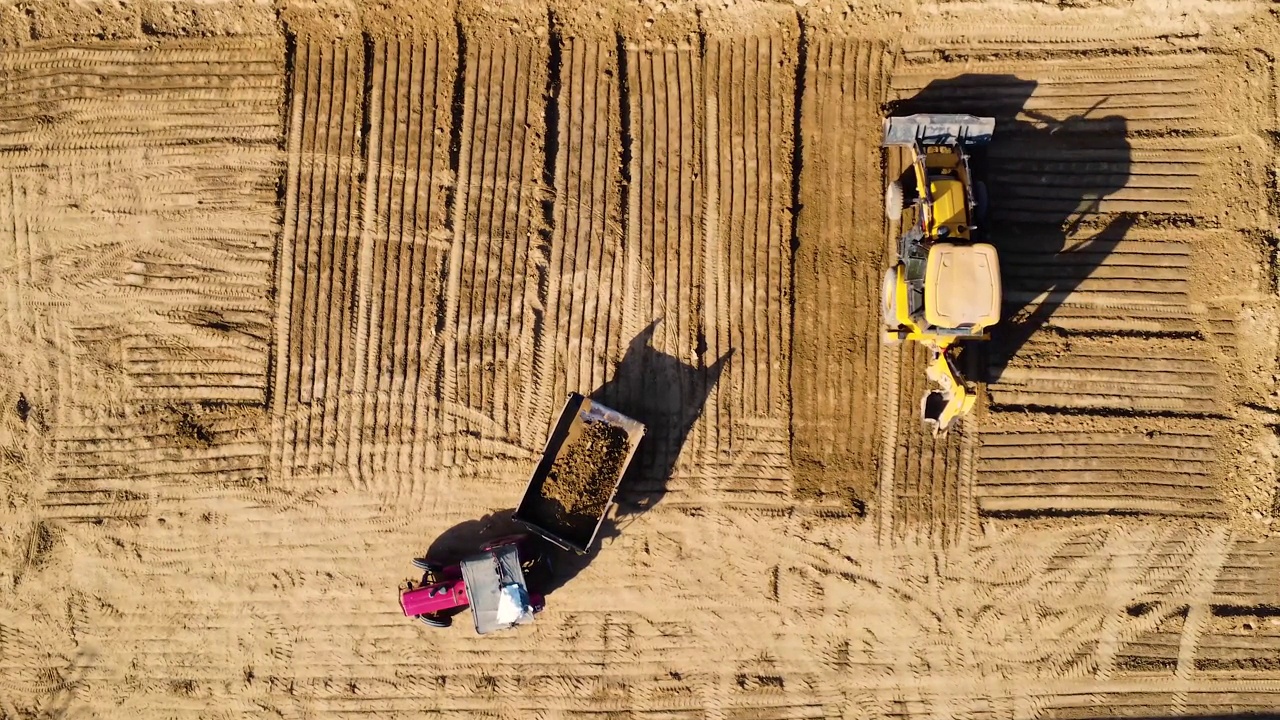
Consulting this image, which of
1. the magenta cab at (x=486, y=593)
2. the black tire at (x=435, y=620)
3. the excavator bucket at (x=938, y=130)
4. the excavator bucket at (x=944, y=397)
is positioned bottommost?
the black tire at (x=435, y=620)

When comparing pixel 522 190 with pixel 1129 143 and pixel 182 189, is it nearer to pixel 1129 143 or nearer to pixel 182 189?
pixel 182 189

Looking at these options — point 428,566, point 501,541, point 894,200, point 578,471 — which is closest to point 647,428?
point 578,471

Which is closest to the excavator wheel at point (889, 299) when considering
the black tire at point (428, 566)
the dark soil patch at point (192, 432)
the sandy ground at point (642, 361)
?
the sandy ground at point (642, 361)

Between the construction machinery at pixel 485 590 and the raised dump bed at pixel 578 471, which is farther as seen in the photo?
the raised dump bed at pixel 578 471

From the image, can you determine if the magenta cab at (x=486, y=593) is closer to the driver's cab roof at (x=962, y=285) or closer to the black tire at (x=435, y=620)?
the black tire at (x=435, y=620)

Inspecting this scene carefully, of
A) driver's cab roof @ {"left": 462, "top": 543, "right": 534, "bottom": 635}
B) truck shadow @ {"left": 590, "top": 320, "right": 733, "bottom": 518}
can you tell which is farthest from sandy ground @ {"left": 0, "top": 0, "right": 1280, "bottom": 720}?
driver's cab roof @ {"left": 462, "top": 543, "right": 534, "bottom": 635}

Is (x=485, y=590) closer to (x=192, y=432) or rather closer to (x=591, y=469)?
(x=591, y=469)

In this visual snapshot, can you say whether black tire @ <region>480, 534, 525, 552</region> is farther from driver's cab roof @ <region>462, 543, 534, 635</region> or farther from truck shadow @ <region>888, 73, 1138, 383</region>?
truck shadow @ <region>888, 73, 1138, 383</region>
